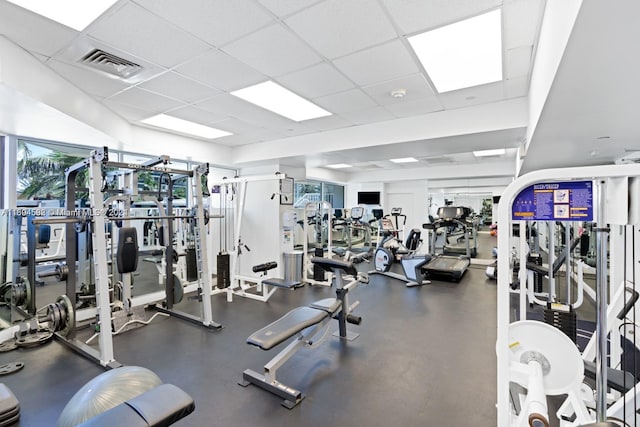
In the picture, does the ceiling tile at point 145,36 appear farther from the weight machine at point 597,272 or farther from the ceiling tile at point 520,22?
the weight machine at point 597,272

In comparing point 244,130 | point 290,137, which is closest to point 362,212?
point 290,137

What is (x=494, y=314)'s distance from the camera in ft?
12.9

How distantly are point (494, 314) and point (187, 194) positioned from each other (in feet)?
17.5

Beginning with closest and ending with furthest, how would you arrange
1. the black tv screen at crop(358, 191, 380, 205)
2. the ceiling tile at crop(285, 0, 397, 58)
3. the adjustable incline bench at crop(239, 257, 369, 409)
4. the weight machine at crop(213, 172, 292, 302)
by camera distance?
1. the ceiling tile at crop(285, 0, 397, 58)
2. the adjustable incline bench at crop(239, 257, 369, 409)
3. the weight machine at crop(213, 172, 292, 302)
4. the black tv screen at crop(358, 191, 380, 205)

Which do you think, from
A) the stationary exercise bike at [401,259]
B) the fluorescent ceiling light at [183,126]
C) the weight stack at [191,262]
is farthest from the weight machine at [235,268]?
the stationary exercise bike at [401,259]

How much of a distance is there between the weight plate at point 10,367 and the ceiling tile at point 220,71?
119 inches

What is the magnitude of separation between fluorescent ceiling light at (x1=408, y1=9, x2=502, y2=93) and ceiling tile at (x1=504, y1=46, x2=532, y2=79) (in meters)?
0.06

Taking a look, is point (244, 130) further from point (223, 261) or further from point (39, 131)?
point (39, 131)

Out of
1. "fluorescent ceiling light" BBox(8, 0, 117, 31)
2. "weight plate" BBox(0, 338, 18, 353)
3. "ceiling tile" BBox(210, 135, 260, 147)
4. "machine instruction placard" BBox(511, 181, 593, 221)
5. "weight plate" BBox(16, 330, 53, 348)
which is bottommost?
"weight plate" BBox(0, 338, 18, 353)

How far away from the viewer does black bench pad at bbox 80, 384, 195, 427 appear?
0.91m

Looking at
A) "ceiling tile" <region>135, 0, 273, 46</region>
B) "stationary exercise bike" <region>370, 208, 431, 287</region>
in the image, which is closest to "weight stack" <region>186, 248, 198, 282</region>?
"ceiling tile" <region>135, 0, 273, 46</region>

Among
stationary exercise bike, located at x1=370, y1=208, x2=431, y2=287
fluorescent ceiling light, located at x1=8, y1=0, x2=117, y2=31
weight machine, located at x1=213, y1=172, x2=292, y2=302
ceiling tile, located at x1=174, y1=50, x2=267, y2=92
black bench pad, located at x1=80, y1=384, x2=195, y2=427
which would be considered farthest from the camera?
stationary exercise bike, located at x1=370, y1=208, x2=431, y2=287

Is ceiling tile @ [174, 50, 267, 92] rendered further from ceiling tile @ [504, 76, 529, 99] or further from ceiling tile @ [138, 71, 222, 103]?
ceiling tile @ [504, 76, 529, 99]

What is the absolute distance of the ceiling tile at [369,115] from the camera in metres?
3.95
